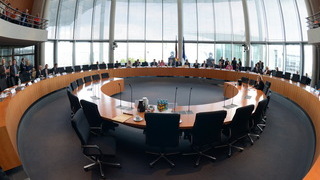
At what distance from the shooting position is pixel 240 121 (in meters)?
4.64

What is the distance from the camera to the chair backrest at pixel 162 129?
389 cm

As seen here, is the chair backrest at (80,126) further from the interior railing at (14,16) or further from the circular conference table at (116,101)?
the interior railing at (14,16)

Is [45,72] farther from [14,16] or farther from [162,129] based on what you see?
[162,129]

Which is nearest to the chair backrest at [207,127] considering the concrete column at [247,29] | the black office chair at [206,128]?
the black office chair at [206,128]

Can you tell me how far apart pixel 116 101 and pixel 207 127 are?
3006 mm

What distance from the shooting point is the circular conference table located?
11.8 feet

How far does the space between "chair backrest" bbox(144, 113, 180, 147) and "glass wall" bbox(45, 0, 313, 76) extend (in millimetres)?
13311

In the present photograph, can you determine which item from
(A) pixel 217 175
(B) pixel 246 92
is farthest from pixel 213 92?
(A) pixel 217 175

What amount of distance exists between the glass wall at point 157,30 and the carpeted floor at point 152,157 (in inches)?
412

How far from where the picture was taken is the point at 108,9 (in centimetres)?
1673

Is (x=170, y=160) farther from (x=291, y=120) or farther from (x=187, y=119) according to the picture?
(x=291, y=120)

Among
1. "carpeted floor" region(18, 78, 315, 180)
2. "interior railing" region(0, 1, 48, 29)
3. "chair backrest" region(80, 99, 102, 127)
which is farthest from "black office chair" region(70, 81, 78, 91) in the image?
"interior railing" region(0, 1, 48, 29)

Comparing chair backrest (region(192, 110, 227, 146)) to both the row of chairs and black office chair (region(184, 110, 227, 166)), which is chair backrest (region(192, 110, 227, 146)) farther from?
the row of chairs

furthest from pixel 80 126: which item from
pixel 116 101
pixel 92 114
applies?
pixel 116 101
